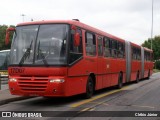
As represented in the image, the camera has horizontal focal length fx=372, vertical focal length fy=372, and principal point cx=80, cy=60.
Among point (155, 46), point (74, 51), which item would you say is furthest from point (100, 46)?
point (155, 46)

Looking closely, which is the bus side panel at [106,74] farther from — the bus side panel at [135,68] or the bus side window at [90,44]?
the bus side panel at [135,68]

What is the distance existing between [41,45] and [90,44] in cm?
298

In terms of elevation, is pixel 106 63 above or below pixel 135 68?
above

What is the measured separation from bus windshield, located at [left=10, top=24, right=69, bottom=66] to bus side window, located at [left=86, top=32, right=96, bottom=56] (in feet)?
6.76

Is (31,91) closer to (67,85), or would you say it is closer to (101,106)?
(67,85)

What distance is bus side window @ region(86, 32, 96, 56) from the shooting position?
14828mm

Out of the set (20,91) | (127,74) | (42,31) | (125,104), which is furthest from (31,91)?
(127,74)

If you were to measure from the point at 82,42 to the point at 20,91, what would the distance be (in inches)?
124

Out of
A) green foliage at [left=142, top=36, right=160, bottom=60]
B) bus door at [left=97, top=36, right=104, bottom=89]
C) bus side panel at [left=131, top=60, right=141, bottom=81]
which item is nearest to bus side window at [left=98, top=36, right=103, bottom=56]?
bus door at [left=97, top=36, right=104, bottom=89]

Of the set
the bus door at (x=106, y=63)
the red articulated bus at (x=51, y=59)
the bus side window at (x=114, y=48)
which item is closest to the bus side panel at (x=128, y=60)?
the bus side window at (x=114, y=48)

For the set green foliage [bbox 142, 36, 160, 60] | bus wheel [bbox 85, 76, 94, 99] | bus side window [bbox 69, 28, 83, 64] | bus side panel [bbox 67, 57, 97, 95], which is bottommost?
bus wheel [bbox 85, 76, 94, 99]

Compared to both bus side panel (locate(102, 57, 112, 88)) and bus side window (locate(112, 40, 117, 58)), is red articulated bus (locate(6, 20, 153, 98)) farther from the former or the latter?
bus side window (locate(112, 40, 117, 58))

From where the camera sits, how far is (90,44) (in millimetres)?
15172

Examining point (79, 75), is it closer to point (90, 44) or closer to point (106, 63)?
point (90, 44)
